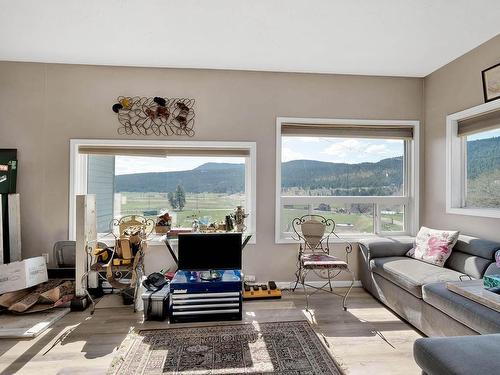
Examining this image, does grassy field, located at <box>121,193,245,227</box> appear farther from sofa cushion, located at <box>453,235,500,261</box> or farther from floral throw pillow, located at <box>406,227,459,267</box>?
sofa cushion, located at <box>453,235,500,261</box>

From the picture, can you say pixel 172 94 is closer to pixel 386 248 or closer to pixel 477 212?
pixel 386 248

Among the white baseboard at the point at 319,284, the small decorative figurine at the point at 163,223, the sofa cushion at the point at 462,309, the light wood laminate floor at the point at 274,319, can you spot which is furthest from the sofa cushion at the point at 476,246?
the small decorative figurine at the point at 163,223

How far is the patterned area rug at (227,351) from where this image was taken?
6.87 feet

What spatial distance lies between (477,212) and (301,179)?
1.97 metres

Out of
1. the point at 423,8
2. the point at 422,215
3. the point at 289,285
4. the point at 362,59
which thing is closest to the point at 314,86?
the point at 362,59

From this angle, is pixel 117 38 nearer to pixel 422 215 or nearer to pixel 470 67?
pixel 470 67

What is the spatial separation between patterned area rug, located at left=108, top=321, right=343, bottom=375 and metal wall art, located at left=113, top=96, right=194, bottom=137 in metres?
2.32

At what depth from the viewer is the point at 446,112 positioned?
3598mm

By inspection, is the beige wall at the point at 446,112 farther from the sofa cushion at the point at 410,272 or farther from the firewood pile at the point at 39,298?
the firewood pile at the point at 39,298

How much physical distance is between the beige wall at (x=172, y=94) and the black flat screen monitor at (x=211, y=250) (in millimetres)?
742

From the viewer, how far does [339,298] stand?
3447 millimetres

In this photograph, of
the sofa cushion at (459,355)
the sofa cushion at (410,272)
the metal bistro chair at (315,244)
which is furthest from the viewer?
the metal bistro chair at (315,244)

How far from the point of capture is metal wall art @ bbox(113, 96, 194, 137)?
3.67 metres

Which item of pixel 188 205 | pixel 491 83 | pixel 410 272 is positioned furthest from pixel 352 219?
pixel 188 205
